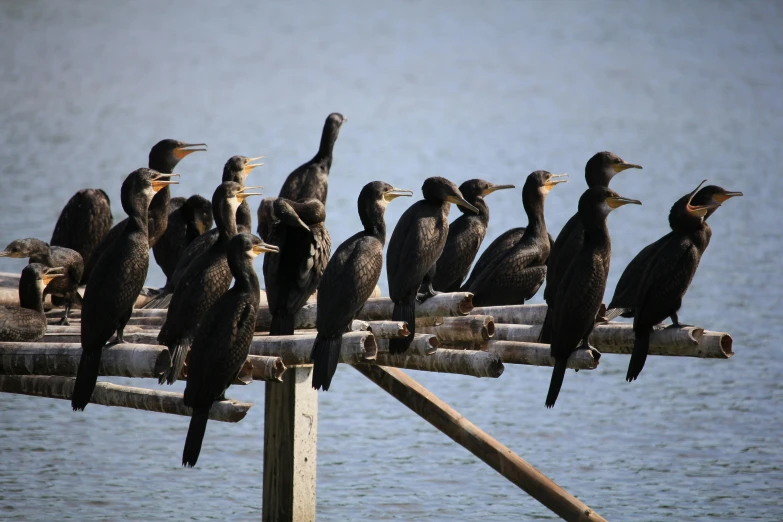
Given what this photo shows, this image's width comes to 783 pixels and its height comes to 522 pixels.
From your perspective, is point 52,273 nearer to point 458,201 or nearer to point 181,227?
point 181,227

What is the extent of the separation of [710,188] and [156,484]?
6678 millimetres

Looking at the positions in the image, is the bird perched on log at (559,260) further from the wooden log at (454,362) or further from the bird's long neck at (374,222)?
the bird's long neck at (374,222)

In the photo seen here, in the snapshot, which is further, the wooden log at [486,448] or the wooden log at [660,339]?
the wooden log at [486,448]

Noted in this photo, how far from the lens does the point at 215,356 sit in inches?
239

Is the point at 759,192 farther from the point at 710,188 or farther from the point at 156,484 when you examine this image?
the point at 710,188

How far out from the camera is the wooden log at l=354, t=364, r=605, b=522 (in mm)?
7719

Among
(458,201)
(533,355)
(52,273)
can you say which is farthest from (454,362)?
(52,273)

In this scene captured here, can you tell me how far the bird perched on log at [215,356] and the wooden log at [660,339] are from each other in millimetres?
1878

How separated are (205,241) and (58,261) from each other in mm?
1071

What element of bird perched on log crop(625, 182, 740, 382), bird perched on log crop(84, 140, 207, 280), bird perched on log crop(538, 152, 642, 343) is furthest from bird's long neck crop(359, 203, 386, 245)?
bird perched on log crop(84, 140, 207, 280)

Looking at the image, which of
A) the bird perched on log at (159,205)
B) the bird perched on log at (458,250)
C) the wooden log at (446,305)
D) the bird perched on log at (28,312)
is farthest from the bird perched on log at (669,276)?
the bird perched on log at (28,312)

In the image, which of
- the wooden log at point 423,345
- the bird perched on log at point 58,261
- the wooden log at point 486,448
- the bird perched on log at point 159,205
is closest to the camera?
the wooden log at point 423,345

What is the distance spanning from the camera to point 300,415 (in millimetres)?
8156

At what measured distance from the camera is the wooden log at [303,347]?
6.47 meters
